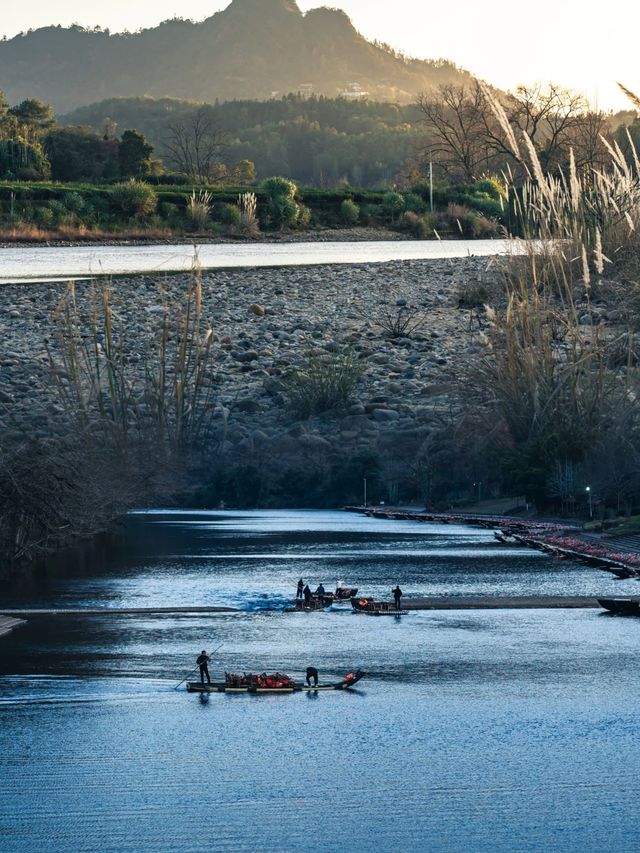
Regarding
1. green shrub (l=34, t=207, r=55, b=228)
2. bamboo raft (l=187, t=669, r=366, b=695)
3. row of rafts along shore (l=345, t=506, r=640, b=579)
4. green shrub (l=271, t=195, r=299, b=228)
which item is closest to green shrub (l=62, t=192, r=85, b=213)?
green shrub (l=34, t=207, r=55, b=228)

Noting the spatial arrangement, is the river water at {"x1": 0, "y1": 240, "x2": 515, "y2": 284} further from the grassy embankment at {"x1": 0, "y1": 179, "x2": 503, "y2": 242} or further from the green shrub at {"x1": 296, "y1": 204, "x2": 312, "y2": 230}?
the green shrub at {"x1": 296, "y1": 204, "x2": 312, "y2": 230}

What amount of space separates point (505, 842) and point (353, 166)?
173629mm

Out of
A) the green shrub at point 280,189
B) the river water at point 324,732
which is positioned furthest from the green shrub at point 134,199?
the river water at point 324,732

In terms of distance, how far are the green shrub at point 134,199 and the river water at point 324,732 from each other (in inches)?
2297

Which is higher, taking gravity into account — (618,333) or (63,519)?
(618,333)

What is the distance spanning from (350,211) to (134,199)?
2368cm

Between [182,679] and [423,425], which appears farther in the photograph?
[423,425]

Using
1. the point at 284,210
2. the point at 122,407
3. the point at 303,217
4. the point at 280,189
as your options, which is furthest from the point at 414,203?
the point at 122,407

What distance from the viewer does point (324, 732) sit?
28.8 meters

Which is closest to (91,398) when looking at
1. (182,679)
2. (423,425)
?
(423,425)

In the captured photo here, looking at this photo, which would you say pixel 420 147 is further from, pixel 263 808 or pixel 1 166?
pixel 263 808

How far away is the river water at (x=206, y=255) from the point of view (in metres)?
105

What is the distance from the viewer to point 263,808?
78.2 ft

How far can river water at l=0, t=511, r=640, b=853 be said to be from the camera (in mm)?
22875
